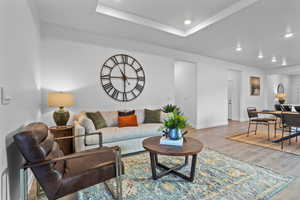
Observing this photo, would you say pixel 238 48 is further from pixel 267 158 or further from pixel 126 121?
pixel 126 121

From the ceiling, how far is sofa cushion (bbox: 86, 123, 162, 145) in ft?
6.94

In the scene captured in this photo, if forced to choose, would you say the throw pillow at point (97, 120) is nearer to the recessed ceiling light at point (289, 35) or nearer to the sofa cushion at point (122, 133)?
the sofa cushion at point (122, 133)

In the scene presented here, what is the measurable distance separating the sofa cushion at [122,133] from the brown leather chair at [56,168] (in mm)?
910

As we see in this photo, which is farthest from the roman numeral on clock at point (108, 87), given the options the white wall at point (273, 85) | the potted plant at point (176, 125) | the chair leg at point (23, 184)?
the white wall at point (273, 85)

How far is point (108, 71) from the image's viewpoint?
3643mm

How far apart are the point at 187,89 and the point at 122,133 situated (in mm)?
3530

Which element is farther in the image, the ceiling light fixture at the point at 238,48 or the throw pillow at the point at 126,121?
the ceiling light fixture at the point at 238,48

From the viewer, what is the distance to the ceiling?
2.46 m

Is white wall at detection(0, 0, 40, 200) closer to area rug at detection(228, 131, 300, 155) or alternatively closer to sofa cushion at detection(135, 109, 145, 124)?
sofa cushion at detection(135, 109, 145, 124)

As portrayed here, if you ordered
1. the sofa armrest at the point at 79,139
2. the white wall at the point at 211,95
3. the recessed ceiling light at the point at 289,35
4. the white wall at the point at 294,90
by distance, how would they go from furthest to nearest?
1. the white wall at the point at 294,90
2. the white wall at the point at 211,95
3. the recessed ceiling light at the point at 289,35
4. the sofa armrest at the point at 79,139

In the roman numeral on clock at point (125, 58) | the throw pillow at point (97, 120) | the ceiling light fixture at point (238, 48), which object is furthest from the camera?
the ceiling light fixture at point (238, 48)

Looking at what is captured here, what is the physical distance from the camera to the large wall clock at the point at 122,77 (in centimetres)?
363

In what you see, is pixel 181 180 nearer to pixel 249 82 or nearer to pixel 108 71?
pixel 108 71

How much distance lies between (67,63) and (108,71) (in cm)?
88
